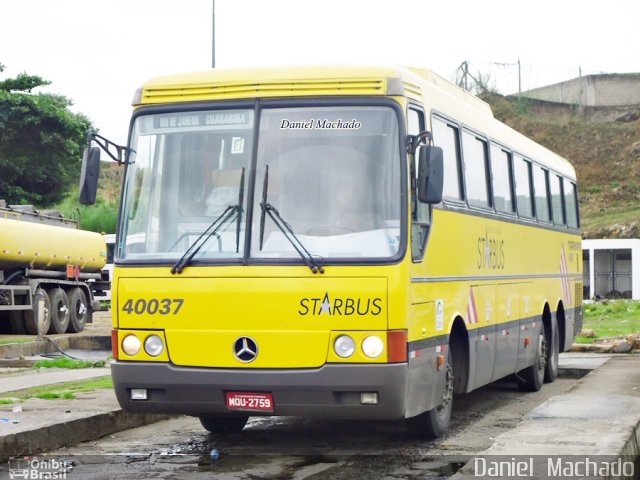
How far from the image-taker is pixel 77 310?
1203 inches

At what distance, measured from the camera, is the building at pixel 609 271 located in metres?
46.2

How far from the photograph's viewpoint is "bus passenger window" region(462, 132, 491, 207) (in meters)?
11.9

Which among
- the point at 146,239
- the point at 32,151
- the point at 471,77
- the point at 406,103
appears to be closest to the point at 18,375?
the point at 146,239

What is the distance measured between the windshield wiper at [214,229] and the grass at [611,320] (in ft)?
50.0

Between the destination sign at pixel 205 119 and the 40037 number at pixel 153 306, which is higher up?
the destination sign at pixel 205 119

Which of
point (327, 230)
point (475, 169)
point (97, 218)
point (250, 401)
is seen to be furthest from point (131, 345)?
point (97, 218)

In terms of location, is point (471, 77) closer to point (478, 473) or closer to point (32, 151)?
point (32, 151)

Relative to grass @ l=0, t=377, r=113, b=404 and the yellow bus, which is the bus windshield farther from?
grass @ l=0, t=377, r=113, b=404

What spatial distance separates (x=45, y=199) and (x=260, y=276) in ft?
156

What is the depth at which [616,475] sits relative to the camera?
7910 mm

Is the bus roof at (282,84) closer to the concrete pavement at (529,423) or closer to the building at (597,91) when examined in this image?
the concrete pavement at (529,423)

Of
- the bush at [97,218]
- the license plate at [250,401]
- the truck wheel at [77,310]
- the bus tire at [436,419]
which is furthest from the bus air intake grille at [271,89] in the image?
the bush at [97,218]

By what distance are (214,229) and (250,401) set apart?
134cm

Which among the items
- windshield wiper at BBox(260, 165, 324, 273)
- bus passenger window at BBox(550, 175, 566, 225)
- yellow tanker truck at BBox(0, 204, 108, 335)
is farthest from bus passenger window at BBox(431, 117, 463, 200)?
yellow tanker truck at BBox(0, 204, 108, 335)
